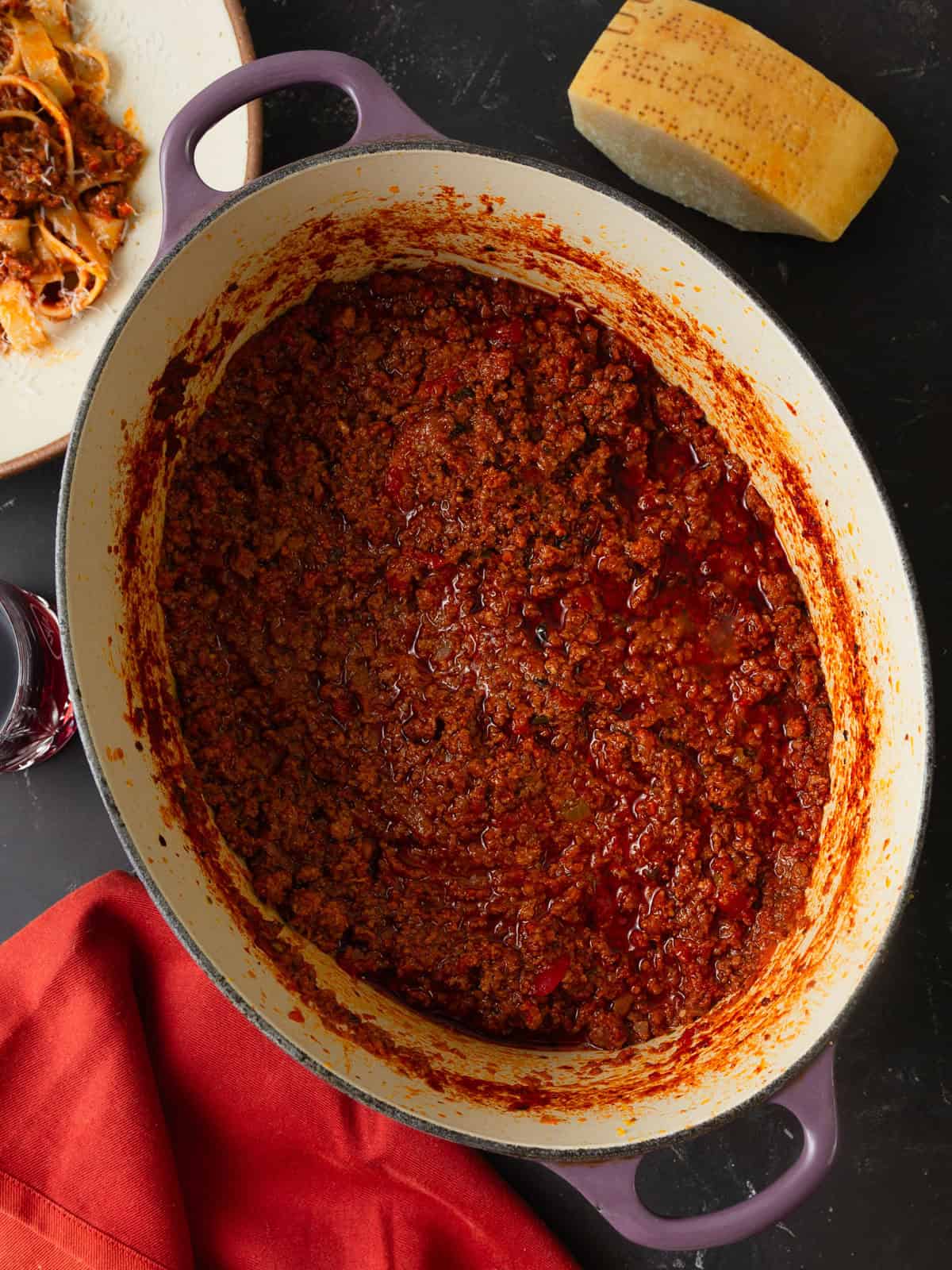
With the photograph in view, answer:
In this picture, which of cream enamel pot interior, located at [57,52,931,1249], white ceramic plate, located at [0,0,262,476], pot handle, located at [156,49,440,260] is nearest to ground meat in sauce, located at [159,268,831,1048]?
cream enamel pot interior, located at [57,52,931,1249]

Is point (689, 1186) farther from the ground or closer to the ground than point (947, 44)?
closer to the ground

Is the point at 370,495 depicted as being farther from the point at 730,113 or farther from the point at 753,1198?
the point at 753,1198

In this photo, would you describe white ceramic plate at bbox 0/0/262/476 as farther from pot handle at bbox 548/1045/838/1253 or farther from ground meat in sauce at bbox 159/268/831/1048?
pot handle at bbox 548/1045/838/1253

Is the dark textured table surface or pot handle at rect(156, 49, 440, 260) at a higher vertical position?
pot handle at rect(156, 49, 440, 260)

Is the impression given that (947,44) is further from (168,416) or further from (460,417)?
(168,416)

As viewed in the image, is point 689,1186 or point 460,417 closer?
point 460,417

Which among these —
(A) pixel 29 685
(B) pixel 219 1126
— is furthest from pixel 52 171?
(B) pixel 219 1126

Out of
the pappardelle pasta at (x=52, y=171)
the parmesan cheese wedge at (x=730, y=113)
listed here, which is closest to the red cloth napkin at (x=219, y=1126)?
the pappardelle pasta at (x=52, y=171)

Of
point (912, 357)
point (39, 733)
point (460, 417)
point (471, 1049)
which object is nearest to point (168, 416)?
point (460, 417)
